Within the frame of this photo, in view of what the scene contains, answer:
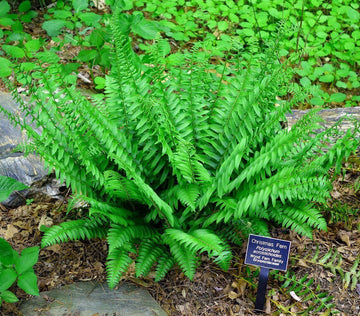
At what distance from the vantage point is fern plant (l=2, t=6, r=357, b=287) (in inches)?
108

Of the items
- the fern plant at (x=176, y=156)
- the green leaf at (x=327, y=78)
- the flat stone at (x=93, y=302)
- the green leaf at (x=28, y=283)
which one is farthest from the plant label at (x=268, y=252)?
the green leaf at (x=327, y=78)

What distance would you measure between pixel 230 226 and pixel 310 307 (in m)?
0.80

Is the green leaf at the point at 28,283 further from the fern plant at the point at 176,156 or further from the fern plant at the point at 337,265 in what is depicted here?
the fern plant at the point at 337,265

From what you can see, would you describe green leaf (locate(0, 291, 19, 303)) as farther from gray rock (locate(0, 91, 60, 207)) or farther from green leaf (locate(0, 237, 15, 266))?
gray rock (locate(0, 91, 60, 207))

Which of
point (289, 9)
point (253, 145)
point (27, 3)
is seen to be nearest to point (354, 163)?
point (253, 145)

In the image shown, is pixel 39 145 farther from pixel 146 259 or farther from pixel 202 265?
pixel 202 265

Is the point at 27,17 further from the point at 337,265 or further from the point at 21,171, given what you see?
the point at 337,265

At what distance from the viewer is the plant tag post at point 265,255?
2.80m

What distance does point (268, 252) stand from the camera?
9.23 ft

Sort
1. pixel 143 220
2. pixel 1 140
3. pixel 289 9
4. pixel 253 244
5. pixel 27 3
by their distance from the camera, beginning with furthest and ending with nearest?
pixel 289 9 → pixel 27 3 → pixel 1 140 → pixel 143 220 → pixel 253 244

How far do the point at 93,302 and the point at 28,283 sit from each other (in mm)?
495

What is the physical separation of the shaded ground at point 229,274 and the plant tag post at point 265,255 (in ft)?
0.76

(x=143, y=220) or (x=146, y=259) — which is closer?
(x=146, y=259)

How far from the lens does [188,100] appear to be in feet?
10.4
